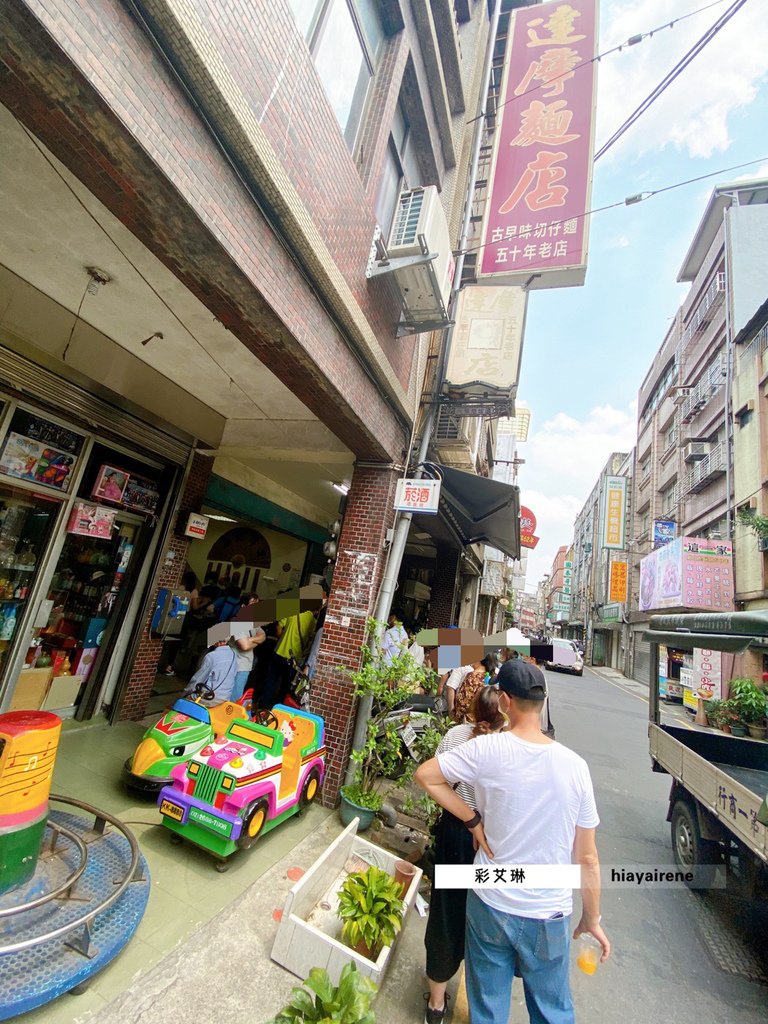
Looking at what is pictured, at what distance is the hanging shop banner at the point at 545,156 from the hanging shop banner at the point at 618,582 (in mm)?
31693

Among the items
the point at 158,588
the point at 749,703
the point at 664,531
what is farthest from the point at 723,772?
the point at 664,531

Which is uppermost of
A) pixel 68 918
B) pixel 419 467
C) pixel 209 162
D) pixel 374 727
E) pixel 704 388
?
pixel 704 388

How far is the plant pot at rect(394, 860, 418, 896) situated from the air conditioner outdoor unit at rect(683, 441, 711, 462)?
1054 inches

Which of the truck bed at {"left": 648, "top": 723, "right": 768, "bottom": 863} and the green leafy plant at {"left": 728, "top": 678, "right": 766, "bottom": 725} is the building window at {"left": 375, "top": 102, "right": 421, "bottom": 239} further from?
the green leafy plant at {"left": 728, "top": 678, "right": 766, "bottom": 725}

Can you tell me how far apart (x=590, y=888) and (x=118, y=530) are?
6422 millimetres

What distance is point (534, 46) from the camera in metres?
7.20

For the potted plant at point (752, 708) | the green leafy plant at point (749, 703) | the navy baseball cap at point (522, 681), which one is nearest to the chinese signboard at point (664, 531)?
the green leafy plant at point (749, 703)

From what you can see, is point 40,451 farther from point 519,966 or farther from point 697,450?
point 697,450

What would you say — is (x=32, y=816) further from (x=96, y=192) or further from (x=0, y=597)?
(x=96, y=192)

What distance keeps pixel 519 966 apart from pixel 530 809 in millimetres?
789

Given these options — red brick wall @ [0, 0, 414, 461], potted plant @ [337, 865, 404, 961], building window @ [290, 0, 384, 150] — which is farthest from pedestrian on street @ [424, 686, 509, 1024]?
building window @ [290, 0, 384, 150]

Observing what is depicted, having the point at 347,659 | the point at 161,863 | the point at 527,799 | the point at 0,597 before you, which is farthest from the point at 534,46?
the point at 161,863

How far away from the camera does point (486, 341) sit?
266 inches

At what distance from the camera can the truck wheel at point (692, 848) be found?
4.53 meters
